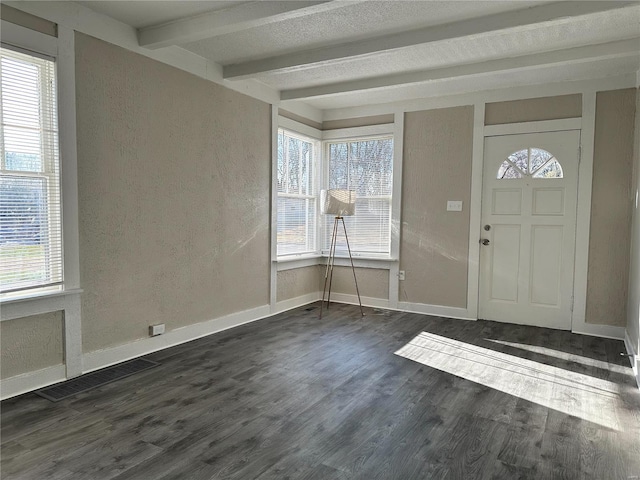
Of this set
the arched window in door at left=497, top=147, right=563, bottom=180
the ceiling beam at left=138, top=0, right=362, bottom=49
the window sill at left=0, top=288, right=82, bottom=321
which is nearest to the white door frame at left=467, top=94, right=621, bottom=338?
the arched window in door at left=497, top=147, right=563, bottom=180

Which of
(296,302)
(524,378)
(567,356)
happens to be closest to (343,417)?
(524,378)

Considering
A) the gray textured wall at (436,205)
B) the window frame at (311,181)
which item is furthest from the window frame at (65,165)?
the gray textured wall at (436,205)

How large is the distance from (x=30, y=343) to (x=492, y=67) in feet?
Result: 14.0

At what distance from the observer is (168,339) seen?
3.87 meters

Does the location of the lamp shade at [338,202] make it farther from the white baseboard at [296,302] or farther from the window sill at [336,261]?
the white baseboard at [296,302]

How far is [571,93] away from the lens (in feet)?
14.7

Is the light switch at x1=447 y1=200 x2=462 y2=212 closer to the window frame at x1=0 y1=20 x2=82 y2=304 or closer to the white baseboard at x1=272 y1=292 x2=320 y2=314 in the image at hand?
the white baseboard at x1=272 y1=292 x2=320 y2=314

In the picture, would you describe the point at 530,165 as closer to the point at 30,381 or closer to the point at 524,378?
the point at 524,378

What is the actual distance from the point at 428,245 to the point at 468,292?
0.71 m

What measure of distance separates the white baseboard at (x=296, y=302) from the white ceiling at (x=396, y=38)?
2.58 m

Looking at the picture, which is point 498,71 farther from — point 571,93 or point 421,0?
point 421,0

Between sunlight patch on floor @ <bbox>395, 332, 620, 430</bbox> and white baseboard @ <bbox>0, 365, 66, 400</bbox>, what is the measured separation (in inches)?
104

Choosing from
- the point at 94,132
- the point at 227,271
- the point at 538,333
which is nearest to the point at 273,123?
the point at 227,271

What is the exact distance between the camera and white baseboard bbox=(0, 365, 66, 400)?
9.05 feet
